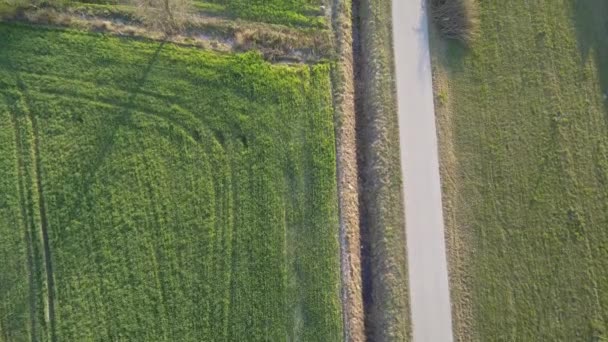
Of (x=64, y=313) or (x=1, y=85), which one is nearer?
(x=64, y=313)

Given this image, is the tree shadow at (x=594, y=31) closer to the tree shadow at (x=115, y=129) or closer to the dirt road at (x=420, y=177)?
the dirt road at (x=420, y=177)

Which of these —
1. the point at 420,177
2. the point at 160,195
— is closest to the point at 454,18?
the point at 420,177

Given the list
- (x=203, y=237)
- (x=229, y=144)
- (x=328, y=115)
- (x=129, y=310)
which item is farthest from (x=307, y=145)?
(x=129, y=310)

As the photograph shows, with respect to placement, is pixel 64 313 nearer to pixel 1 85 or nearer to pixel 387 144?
pixel 1 85

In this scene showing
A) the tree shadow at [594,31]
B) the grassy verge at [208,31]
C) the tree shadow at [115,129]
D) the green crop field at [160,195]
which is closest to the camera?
the green crop field at [160,195]

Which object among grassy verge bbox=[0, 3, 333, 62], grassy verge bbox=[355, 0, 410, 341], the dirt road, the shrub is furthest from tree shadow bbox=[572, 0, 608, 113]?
grassy verge bbox=[0, 3, 333, 62]

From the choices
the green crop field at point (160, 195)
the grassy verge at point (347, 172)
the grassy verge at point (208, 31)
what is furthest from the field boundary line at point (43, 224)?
the grassy verge at point (347, 172)
